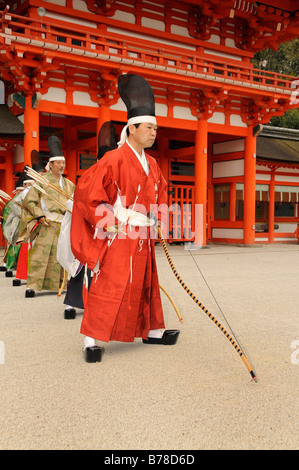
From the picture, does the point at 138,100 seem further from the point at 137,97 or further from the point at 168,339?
the point at 168,339

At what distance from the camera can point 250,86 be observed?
1255 cm

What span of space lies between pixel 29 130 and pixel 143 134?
24.5 feet

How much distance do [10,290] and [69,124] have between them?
7.27m

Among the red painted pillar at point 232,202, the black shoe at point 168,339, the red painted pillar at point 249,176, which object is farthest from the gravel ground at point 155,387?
the red painted pillar at point 232,202

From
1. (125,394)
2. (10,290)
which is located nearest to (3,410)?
(125,394)

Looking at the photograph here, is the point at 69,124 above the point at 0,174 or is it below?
above

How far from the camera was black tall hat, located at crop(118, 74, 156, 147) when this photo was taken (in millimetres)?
3307

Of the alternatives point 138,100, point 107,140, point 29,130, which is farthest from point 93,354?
point 29,130

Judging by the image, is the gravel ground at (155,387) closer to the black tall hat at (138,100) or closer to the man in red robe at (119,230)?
the man in red robe at (119,230)

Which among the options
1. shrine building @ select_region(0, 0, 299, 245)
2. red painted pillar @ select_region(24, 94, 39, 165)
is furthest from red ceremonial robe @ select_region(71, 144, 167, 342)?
red painted pillar @ select_region(24, 94, 39, 165)

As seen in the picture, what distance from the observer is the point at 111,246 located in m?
3.21

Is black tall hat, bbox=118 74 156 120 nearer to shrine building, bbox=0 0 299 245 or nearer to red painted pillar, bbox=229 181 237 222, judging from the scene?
shrine building, bbox=0 0 299 245

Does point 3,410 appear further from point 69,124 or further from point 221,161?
point 221,161

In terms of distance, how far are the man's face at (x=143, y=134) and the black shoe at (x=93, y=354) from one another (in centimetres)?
149
